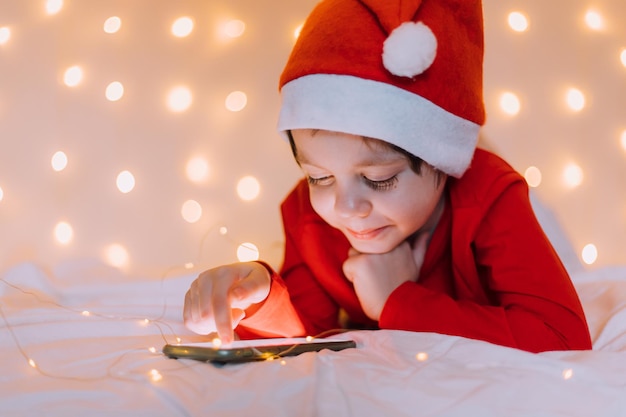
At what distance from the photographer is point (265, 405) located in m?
0.74

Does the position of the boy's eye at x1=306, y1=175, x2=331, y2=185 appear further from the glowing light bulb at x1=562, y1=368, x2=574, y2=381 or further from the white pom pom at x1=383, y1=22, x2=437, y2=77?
the glowing light bulb at x1=562, y1=368, x2=574, y2=381

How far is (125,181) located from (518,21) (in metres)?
0.85

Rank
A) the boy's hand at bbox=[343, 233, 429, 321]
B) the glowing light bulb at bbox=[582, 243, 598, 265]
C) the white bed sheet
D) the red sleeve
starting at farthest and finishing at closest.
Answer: the glowing light bulb at bbox=[582, 243, 598, 265], the boy's hand at bbox=[343, 233, 429, 321], the red sleeve, the white bed sheet

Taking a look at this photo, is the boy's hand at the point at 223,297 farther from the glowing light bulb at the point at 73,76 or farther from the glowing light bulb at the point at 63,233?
the glowing light bulb at the point at 73,76

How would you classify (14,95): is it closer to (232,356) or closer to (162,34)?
(162,34)

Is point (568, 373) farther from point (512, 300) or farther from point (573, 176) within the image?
point (573, 176)

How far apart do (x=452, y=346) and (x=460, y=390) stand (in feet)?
0.36

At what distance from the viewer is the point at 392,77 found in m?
0.92

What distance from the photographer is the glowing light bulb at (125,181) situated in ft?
4.43

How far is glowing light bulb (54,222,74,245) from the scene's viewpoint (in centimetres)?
131

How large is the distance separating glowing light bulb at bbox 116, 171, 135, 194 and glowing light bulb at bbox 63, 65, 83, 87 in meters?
0.22

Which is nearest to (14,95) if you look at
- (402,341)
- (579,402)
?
(402,341)

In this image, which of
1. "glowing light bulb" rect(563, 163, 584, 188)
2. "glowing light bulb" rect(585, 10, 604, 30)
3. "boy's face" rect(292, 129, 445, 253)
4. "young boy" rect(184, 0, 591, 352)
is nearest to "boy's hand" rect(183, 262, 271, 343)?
"young boy" rect(184, 0, 591, 352)

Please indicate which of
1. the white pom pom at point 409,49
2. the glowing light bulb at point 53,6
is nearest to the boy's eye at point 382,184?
the white pom pom at point 409,49
